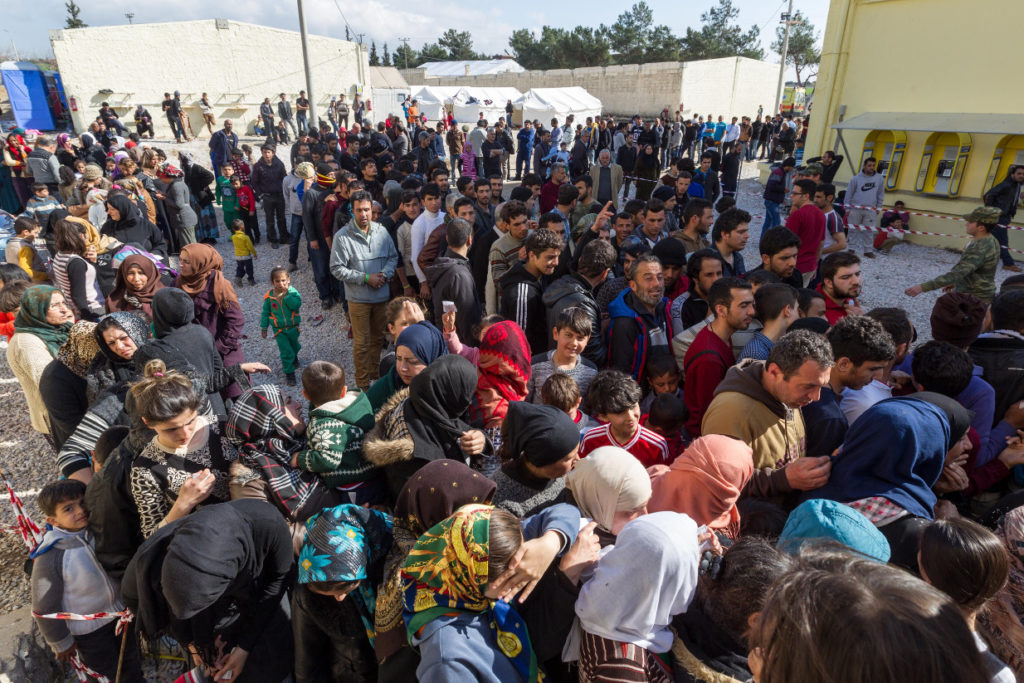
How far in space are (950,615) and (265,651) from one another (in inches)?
102

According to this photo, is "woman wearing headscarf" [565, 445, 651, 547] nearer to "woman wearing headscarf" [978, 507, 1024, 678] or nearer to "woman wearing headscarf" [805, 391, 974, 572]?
"woman wearing headscarf" [805, 391, 974, 572]

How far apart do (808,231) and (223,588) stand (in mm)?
6614

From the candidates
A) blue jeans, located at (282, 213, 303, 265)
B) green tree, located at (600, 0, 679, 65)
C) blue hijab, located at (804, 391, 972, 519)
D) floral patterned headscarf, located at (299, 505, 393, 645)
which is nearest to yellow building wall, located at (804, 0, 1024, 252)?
blue hijab, located at (804, 391, 972, 519)

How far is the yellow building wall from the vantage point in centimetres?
1018

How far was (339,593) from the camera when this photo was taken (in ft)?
6.73

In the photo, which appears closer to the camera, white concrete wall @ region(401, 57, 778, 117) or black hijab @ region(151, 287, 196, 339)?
black hijab @ region(151, 287, 196, 339)

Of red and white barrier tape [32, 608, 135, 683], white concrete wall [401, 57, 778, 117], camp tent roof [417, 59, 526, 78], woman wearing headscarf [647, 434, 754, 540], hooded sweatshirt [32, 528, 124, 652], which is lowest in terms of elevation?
red and white barrier tape [32, 608, 135, 683]

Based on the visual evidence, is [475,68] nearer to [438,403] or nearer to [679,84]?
[679,84]

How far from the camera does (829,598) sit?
3.34ft

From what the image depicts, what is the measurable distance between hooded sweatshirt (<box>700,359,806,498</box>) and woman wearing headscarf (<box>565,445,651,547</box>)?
782 millimetres

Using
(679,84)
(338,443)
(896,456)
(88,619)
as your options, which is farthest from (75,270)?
(679,84)

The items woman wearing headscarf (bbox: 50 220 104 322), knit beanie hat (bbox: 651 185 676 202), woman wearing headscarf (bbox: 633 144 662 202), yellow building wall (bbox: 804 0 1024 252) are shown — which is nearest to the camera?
woman wearing headscarf (bbox: 50 220 104 322)

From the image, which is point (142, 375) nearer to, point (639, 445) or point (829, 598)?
point (639, 445)

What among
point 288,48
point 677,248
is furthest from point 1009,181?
point 288,48
